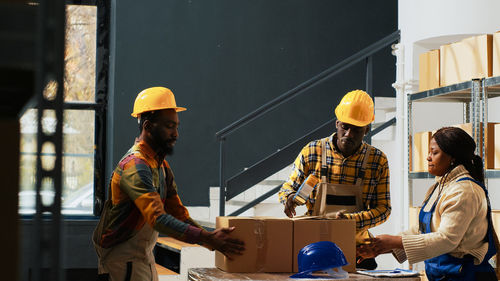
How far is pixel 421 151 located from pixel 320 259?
2.65 m

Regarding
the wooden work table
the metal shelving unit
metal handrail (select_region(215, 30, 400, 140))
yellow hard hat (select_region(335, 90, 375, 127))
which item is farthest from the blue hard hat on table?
metal handrail (select_region(215, 30, 400, 140))

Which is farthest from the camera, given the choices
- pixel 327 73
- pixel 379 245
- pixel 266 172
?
pixel 266 172

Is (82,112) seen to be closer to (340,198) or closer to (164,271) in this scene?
(164,271)

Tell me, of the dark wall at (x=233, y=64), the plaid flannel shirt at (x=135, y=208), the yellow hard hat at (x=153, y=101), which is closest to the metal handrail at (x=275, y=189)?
the dark wall at (x=233, y=64)

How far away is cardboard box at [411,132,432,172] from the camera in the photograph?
17.0 ft

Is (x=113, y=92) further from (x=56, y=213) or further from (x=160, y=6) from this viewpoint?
(x=56, y=213)

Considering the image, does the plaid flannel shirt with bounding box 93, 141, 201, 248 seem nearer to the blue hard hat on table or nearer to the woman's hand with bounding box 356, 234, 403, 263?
the blue hard hat on table

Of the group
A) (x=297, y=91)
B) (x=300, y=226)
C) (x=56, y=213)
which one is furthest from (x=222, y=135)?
(x=56, y=213)

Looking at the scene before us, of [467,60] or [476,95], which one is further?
[467,60]

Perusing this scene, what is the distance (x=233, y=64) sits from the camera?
866 centimetres

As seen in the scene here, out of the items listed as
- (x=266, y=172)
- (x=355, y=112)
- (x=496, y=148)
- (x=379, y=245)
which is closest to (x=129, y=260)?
(x=379, y=245)

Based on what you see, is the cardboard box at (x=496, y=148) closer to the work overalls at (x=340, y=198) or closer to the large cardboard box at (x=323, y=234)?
the work overalls at (x=340, y=198)

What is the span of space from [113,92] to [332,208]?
484 centimetres

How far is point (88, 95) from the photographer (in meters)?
8.00
